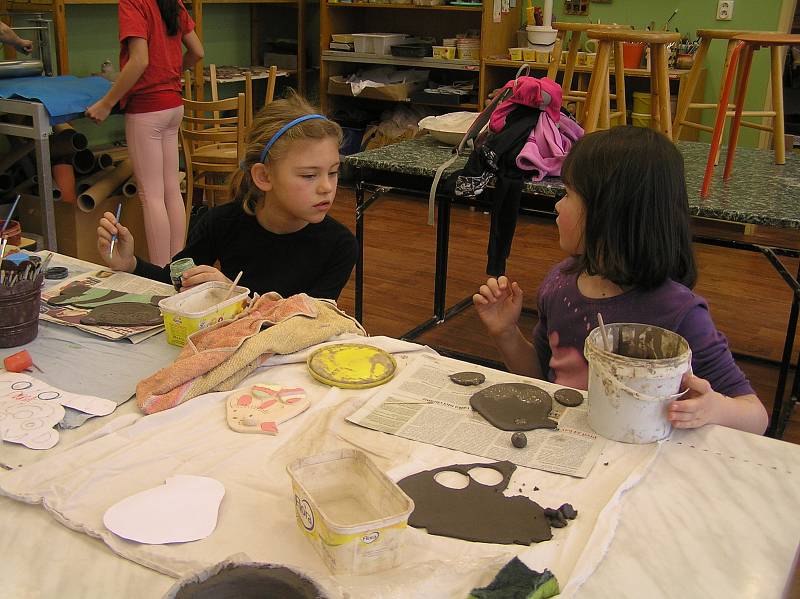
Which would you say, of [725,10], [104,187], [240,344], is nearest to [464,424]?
[240,344]

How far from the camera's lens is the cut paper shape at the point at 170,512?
3.10 ft

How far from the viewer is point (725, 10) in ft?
16.0

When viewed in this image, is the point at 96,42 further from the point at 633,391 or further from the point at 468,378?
the point at 633,391

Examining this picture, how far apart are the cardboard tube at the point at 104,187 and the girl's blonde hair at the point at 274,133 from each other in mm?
2049

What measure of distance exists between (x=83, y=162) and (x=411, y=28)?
2854 mm

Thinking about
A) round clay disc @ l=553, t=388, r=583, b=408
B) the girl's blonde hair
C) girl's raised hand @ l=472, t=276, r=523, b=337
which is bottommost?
round clay disc @ l=553, t=388, r=583, b=408

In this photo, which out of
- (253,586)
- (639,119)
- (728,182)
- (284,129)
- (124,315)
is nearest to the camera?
(253,586)

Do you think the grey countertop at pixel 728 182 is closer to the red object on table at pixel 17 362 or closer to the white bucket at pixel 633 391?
the white bucket at pixel 633 391

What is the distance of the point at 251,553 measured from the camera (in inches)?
36.4

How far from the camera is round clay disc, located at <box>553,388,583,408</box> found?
4.18 ft

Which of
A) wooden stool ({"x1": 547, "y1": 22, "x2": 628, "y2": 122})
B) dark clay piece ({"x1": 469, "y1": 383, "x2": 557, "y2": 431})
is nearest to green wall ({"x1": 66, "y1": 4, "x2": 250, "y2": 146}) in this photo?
wooden stool ({"x1": 547, "y1": 22, "x2": 628, "y2": 122})

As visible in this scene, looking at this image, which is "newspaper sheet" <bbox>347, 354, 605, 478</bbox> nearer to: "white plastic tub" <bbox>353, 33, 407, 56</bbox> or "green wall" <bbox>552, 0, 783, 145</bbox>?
"green wall" <bbox>552, 0, 783, 145</bbox>

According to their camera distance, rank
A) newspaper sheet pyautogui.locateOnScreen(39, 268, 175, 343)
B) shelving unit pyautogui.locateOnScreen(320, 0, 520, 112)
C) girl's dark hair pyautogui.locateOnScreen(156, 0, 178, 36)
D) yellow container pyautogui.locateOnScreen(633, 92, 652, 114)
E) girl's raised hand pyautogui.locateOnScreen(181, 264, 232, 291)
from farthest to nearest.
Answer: shelving unit pyautogui.locateOnScreen(320, 0, 520, 112), yellow container pyautogui.locateOnScreen(633, 92, 652, 114), girl's dark hair pyautogui.locateOnScreen(156, 0, 178, 36), girl's raised hand pyautogui.locateOnScreen(181, 264, 232, 291), newspaper sheet pyautogui.locateOnScreen(39, 268, 175, 343)

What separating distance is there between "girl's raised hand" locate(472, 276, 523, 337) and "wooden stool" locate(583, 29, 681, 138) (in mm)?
1766
